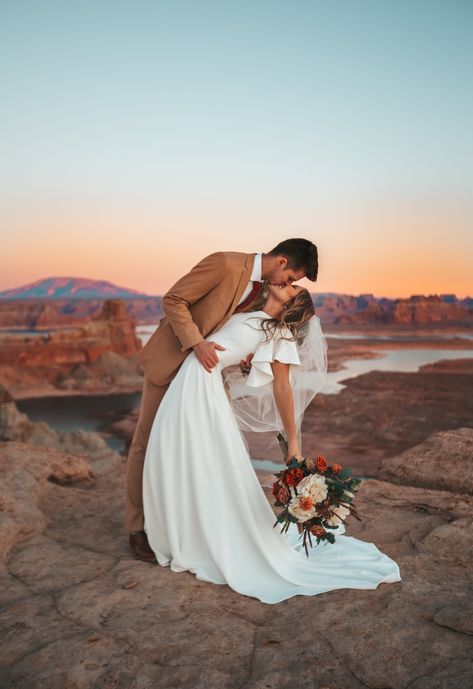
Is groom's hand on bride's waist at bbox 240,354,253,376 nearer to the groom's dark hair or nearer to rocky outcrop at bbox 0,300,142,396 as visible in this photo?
the groom's dark hair

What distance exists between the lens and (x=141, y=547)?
3281 mm

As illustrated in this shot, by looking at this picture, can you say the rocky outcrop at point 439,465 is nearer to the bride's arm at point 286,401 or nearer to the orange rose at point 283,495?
the bride's arm at point 286,401

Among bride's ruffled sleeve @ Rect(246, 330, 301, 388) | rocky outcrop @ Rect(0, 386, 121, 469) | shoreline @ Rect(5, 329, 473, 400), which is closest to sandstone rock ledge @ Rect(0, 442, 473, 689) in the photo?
bride's ruffled sleeve @ Rect(246, 330, 301, 388)

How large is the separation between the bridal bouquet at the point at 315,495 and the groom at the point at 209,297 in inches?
29.9

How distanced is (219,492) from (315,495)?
55 cm

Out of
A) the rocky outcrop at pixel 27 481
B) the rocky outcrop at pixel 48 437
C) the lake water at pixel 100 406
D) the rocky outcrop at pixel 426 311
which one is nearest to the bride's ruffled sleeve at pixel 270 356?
the rocky outcrop at pixel 27 481

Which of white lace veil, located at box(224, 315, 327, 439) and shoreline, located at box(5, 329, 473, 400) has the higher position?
white lace veil, located at box(224, 315, 327, 439)

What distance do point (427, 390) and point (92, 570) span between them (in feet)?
111

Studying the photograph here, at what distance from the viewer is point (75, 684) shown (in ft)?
6.53

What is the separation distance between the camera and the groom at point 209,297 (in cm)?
293

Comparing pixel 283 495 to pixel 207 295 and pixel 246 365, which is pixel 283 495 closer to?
pixel 246 365

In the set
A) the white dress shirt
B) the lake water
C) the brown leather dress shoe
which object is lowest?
the lake water

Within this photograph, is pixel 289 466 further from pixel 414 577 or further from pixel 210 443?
pixel 414 577

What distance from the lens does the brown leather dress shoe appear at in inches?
127
